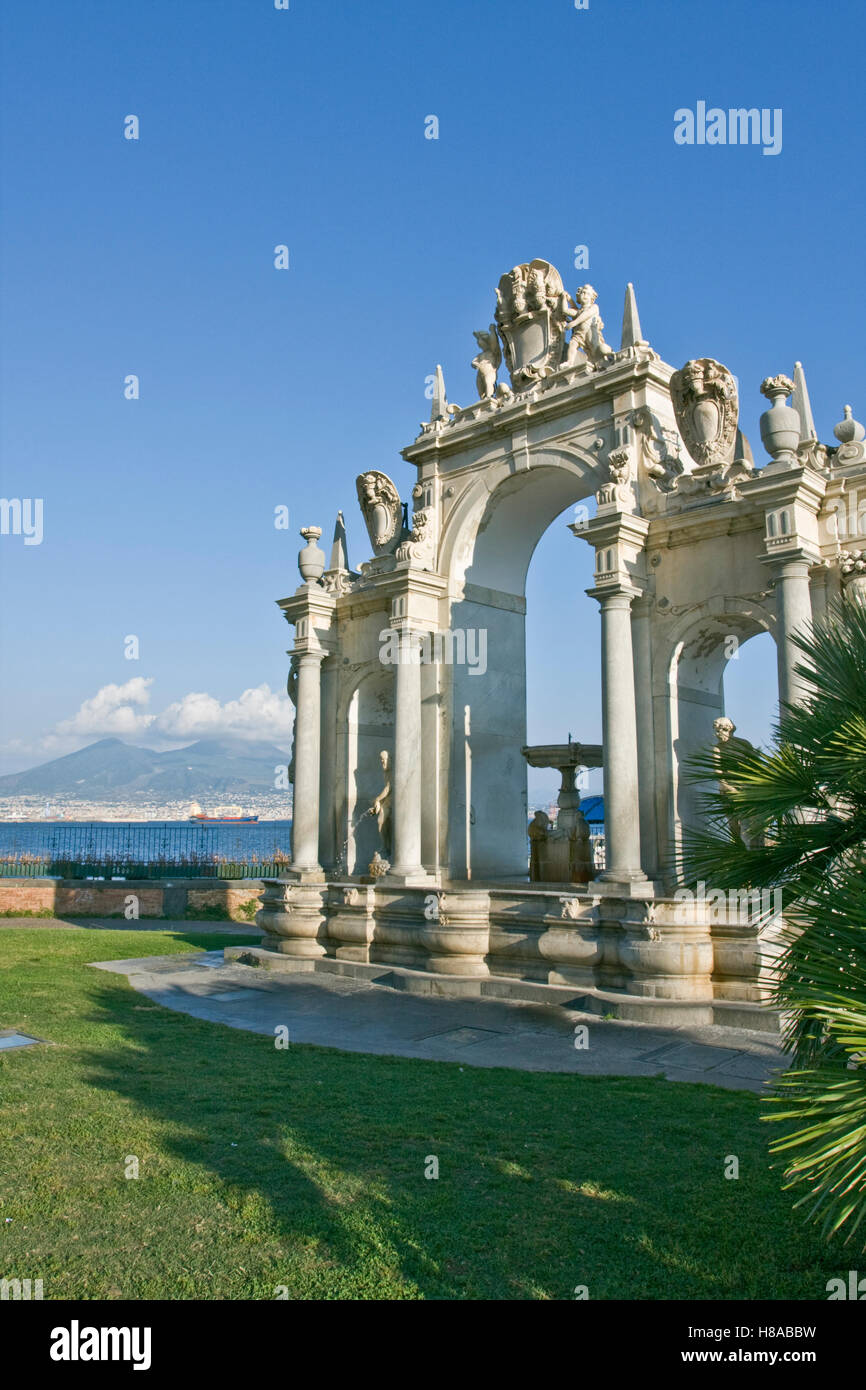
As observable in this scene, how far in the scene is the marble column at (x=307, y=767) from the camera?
18906 millimetres

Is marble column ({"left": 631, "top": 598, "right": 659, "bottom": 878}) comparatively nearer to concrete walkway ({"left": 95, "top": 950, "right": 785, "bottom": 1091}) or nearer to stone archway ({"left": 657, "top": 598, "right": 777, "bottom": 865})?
stone archway ({"left": 657, "top": 598, "right": 777, "bottom": 865})

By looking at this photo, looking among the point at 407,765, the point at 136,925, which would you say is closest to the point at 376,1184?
the point at 407,765

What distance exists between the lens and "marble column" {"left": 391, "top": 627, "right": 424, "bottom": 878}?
17.0m

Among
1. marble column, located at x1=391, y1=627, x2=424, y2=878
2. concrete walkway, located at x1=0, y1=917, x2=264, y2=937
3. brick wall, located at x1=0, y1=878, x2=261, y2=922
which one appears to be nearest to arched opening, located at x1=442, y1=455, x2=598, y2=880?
marble column, located at x1=391, y1=627, x2=424, y2=878

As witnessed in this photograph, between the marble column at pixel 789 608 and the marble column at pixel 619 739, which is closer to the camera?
the marble column at pixel 789 608

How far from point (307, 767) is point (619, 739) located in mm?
7052

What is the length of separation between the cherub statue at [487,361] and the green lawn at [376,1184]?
492 inches

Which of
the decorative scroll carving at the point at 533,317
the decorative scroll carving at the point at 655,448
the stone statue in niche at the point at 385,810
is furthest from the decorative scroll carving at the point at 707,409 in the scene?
the stone statue in niche at the point at 385,810

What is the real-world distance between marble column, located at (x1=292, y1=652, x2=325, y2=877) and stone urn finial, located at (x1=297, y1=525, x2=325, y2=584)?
1626mm

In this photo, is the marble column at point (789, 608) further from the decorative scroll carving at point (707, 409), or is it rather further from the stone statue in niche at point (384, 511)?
the stone statue in niche at point (384, 511)

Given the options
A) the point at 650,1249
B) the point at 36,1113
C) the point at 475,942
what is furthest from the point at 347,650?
the point at 650,1249

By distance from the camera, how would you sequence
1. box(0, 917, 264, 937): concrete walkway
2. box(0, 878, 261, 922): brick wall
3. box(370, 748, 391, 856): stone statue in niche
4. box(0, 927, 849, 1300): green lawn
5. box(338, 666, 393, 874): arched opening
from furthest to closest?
box(0, 878, 261, 922): brick wall < box(0, 917, 264, 937): concrete walkway < box(338, 666, 393, 874): arched opening < box(370, 748, 391, 856): stone statue in niche < box(0, 927, 849, 1300): green lawn
